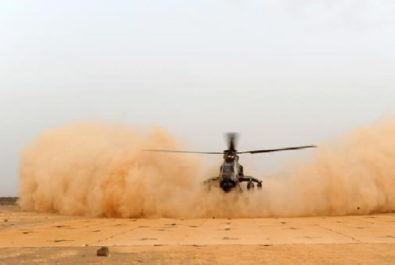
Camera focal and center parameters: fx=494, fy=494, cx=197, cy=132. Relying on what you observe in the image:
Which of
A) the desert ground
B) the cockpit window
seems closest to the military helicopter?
the cockpit window

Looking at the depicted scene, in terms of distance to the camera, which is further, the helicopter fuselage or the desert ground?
the helicopter fuselage

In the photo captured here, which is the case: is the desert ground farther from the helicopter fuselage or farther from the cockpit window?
the cockpit window

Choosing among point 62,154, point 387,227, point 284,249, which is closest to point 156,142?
point 62,154

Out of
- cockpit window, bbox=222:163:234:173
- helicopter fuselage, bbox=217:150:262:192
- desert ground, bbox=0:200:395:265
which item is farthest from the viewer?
cockpit window, bbox=222:163:234:173

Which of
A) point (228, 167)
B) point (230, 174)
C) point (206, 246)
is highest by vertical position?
Answer: point (228, 167)

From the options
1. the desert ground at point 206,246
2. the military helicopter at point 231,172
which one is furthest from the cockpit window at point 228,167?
the desert ground at point 206,246

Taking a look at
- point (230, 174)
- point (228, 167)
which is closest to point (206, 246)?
point (230, 174)

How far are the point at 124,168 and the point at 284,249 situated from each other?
2312cm

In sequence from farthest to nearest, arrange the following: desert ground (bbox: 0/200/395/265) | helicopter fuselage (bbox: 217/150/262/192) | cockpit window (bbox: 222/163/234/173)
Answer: cockpit window (bbox: 222/163/234/173) < helicopter fuselage (bbox: 217/150/262/192) < desert ground (bbox: 0/200/395/265)

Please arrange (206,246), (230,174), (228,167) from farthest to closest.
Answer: (228,167)
(230,174)
(206,246)

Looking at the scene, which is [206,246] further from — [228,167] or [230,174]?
[228,167]

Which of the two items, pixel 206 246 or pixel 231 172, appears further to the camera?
pixel 231 172

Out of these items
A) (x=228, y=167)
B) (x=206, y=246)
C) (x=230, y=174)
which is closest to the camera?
(x=206, y=246)

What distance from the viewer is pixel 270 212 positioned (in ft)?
119
